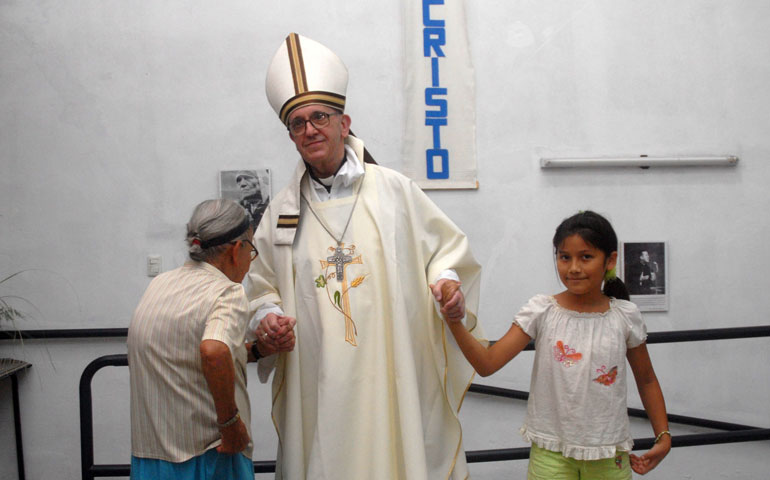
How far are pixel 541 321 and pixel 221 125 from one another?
2.37 metres

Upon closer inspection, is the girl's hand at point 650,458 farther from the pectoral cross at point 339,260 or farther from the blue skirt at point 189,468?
the blue skirt at point 189,468

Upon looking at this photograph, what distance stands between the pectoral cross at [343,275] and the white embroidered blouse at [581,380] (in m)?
0.52

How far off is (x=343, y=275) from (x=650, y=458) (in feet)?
3.48

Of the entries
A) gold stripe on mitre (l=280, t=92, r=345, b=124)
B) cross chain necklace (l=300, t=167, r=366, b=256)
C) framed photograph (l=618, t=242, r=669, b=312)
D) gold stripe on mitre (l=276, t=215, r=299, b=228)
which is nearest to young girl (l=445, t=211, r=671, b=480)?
cross chain necklace (l=300, t=167, r=366, b=256)

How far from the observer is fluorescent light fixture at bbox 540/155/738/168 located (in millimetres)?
3668

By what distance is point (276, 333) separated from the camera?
6.05ft

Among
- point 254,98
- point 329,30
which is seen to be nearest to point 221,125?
point 254,98

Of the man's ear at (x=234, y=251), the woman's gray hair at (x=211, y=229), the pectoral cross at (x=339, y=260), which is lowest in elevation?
the pectoral cross at (x=339, y=260)

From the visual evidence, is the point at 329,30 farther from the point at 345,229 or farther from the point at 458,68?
the point at 345,229

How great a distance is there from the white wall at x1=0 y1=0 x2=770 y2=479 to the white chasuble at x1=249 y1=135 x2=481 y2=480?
5.24 ft

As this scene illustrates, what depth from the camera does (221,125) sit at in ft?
11.9

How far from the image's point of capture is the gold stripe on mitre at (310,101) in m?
1.99

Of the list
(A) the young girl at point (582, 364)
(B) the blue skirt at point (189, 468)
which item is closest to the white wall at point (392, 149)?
(A) the young girl at point (582, 364)

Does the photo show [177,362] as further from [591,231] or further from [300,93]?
[591,231]
